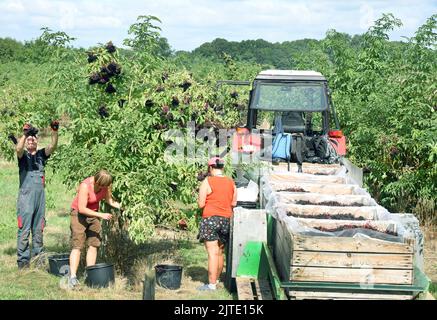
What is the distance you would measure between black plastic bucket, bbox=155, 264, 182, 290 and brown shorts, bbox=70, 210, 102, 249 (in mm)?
772

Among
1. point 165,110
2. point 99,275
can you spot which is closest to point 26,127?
point 165,110

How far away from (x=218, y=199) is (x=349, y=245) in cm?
220

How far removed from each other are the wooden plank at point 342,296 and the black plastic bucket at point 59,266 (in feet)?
10.8

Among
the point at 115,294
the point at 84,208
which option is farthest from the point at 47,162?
the point at 115,294

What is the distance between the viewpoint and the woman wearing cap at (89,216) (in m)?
7.79

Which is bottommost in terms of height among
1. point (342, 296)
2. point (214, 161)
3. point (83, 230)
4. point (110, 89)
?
point (342, 296)

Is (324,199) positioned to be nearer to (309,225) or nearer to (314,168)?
(309,225)

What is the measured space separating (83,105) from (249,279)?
9.14ft

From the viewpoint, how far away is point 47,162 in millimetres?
8695

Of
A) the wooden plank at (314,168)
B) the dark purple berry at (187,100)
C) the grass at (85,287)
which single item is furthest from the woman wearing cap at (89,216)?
the wooden plank at (314,168)

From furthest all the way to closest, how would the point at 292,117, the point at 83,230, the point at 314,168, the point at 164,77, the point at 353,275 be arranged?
the point at 292,117, the point at 314,168, the point at 164,77, the point at 83,230, the point at 353,275

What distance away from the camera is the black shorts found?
26.7 feet

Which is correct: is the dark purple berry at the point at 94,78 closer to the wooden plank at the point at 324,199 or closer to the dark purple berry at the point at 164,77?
the dark purple berry at the point at 164,77

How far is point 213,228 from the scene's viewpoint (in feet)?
26.8
